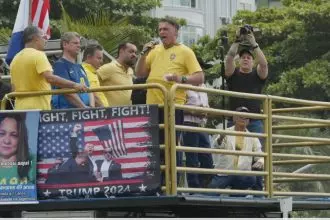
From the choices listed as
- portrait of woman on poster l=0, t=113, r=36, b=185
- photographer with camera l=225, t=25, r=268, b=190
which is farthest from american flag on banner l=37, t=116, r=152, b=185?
photographer with camera l=225, t=25, r=268, b=190

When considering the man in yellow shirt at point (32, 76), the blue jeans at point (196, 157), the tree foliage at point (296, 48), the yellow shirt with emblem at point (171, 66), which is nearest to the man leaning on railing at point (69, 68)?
the man in yellow shirt at point (32, 76)

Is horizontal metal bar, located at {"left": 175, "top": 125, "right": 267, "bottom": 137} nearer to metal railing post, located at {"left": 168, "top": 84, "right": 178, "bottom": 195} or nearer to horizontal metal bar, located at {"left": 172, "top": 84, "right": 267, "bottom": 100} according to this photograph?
metal railing post, located at {"left": 168, "top": 84, "right": 178, "bottom": 195}

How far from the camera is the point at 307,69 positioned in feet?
87.6

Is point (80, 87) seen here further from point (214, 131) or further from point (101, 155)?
point (214, 131)

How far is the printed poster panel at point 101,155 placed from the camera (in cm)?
963

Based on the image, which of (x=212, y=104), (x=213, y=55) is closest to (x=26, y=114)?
(x=212, y=104)

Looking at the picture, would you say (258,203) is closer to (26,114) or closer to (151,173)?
(151,173)

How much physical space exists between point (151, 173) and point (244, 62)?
9.04ft

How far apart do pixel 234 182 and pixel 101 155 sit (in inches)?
69.7

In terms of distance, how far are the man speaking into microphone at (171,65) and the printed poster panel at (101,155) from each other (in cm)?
93

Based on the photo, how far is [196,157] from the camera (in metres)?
10.8

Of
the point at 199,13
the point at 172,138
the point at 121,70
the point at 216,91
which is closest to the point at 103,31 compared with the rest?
the point at 121,70

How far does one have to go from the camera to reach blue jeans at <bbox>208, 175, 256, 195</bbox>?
10844mm

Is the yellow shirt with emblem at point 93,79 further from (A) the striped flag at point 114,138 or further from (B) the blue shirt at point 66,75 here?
(A) the striped flag at point 114,138
